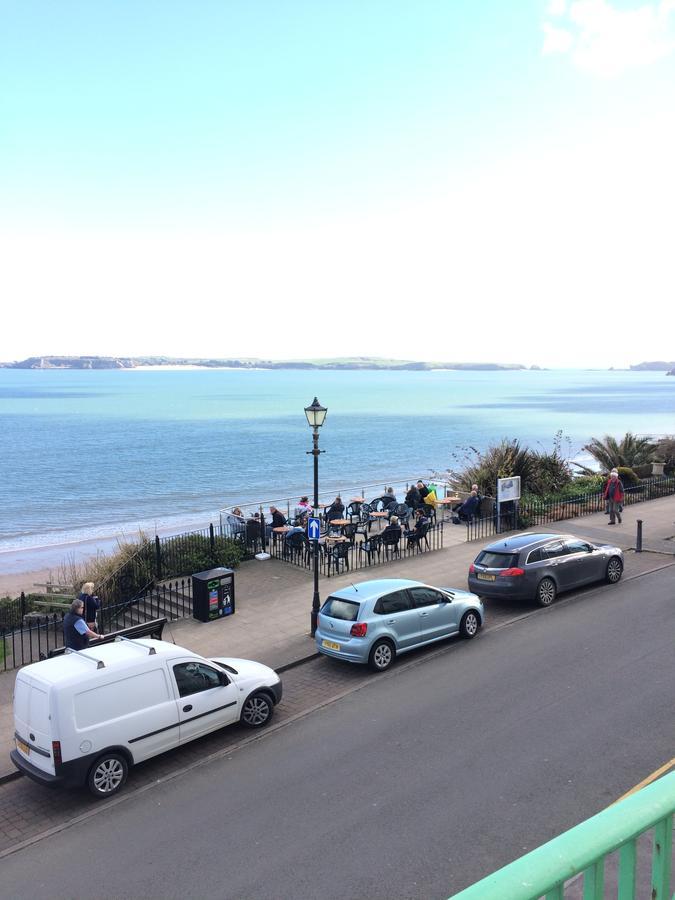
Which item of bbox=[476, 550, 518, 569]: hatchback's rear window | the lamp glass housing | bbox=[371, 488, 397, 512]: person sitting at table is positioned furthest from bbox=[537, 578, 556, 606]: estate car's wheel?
bbox=[371, 488, 397, 512]: person sitting at table

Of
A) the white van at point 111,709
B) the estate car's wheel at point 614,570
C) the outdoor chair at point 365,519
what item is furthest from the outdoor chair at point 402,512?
the white van at point 111,709

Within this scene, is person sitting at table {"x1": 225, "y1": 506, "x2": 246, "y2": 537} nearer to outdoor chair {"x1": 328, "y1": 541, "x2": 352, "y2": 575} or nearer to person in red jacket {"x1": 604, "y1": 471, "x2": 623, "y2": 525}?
outdoor chair {"x1": 328, "y1": 541, "x2": 352, "y2": 575}

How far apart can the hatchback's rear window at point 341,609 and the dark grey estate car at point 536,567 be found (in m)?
4.44

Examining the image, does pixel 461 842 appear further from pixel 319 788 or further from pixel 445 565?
pixel 445 565

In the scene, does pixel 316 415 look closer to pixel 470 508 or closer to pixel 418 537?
pixel 418 537

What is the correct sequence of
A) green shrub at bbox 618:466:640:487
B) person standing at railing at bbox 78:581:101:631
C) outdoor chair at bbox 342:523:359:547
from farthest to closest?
green shrub at bbox 618:466:640:487 → outdoor chair at bbox 342:523:359:547 → person standing at railing at bbox 78:581:101:631

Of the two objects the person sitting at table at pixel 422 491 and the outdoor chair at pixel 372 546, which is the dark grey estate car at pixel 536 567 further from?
the person sitting at table at pixel 422 491

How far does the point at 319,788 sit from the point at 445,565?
38.0 ft

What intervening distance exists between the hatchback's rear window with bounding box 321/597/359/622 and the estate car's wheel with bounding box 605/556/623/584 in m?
7.82

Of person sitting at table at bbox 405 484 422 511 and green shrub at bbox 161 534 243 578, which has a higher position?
person sitting at table at bbox 405 484 422 511

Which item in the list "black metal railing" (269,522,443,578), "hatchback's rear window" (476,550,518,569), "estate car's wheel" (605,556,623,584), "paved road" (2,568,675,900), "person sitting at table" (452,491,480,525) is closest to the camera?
"paved road" (2,568,675,900)

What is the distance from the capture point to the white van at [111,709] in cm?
929

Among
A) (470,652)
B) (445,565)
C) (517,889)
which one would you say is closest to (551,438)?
(445,565)

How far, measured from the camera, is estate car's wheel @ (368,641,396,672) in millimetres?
13383
